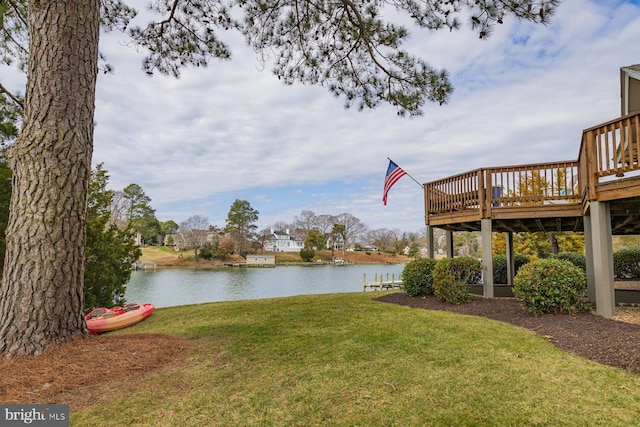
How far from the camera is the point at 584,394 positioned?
265 cm

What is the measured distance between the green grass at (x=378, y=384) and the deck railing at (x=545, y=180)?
308cm

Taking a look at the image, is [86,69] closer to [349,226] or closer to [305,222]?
[349,226]

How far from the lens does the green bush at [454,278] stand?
7.11m

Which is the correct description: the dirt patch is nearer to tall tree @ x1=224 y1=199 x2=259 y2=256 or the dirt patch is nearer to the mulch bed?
the mulch bed

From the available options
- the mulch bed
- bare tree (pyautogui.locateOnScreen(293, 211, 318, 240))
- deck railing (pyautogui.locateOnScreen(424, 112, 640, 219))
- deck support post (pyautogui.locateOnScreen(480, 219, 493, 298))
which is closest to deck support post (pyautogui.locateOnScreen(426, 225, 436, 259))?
deck railing (pyautogui.locateOnScreen(424, 112, 640, 219))

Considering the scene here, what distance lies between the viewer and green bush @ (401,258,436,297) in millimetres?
8039

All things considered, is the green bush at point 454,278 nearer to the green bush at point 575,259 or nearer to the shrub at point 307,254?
the green bush at point 575,259

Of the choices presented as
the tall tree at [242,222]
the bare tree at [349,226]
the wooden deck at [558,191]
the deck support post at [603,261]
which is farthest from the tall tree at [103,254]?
the bare tree at [349,226]

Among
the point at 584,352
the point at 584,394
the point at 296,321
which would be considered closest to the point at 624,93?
the point at 584,352

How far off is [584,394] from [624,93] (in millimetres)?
8836

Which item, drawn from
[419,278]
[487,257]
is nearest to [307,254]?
[419,278]

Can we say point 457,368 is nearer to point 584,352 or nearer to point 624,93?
point 584,352

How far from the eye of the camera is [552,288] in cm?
541

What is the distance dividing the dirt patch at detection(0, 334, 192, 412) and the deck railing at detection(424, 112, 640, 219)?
6.52 metres
